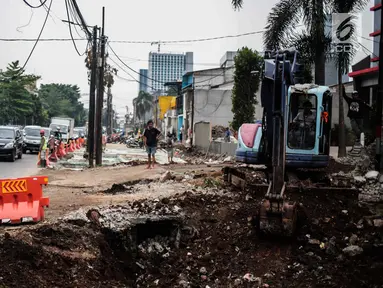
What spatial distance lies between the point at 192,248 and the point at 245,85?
24.5 metres

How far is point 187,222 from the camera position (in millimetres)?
9312

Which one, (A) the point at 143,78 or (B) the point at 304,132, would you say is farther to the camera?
(A) the point at 143,78

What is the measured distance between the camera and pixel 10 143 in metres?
24.0

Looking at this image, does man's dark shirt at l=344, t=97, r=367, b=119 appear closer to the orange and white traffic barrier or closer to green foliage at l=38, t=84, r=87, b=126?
the orange and white traffic barrier

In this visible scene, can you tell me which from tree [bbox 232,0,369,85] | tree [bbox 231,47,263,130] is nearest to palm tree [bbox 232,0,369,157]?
tree [bbox 232,0,369,85]

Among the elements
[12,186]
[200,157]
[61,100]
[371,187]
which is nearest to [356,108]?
[371,187]

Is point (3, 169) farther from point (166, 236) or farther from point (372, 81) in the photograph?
point (372, 81)

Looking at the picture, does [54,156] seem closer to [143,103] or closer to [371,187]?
[371,187]

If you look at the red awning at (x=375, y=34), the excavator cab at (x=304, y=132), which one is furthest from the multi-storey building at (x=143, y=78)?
the excavator cab at (x=304, y=132)

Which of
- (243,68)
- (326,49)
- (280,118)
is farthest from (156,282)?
(243,68)

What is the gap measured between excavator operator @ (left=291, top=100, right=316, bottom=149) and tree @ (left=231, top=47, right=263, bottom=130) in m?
19.2

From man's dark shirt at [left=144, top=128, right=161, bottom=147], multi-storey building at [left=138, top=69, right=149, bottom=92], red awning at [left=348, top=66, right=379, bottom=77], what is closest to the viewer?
man's dark shirt at [left=144, top=128, right=161, bottom=147]

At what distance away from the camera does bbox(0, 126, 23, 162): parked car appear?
2375cm

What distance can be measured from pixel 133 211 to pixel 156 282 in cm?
219
